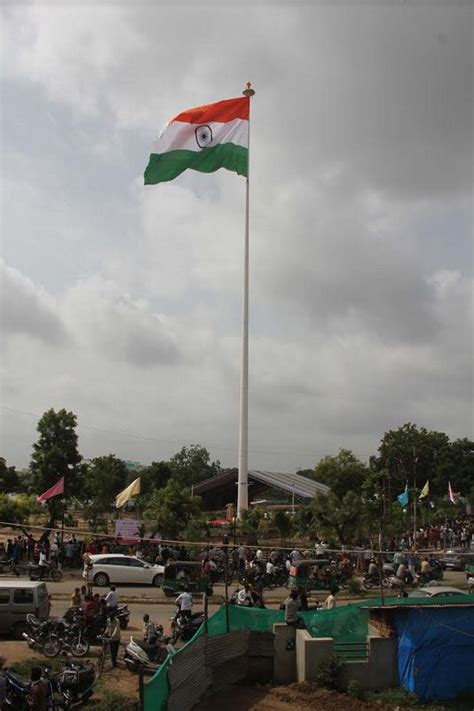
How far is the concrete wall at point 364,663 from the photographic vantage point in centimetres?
1491

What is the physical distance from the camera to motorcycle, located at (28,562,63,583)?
27109 millimetres

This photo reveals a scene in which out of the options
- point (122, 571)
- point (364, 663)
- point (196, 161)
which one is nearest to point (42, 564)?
point (122, 571)

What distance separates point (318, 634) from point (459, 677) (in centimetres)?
310

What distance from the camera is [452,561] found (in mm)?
36375

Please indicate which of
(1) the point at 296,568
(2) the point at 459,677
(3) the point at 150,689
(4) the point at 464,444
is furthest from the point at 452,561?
(4) the point at 464,444

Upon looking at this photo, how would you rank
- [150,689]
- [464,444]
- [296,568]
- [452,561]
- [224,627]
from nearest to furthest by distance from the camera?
[150,689]
[224,627]
[296,568]
[452,561]
[464,444]

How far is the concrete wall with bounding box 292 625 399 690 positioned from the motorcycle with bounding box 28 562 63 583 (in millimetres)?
15290

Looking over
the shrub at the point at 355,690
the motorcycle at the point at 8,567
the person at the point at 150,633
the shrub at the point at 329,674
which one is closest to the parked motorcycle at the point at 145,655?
the person at the point at 150,633

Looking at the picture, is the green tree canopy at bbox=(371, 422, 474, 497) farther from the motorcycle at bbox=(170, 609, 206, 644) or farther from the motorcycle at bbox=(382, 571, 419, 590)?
the motorcycle at bbox=(170, 609, 206, 644)

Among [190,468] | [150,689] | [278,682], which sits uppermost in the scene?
[190,468]

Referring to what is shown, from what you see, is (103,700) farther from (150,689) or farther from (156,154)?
(156,154)

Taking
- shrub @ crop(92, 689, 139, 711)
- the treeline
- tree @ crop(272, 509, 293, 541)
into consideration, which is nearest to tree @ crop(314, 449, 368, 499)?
the treeline

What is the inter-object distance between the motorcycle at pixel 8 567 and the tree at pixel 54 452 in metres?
7.77

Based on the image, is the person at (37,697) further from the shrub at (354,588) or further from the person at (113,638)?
the shrub at (354,588)
